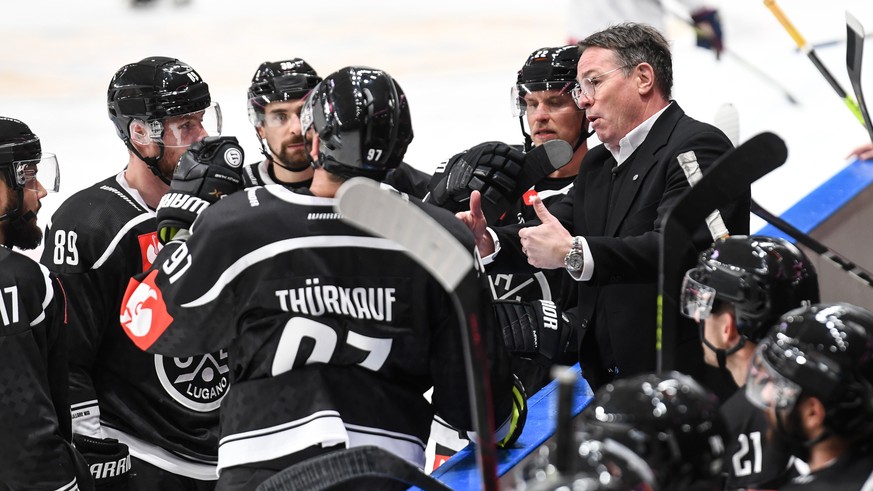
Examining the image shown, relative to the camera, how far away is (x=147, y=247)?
2914mm

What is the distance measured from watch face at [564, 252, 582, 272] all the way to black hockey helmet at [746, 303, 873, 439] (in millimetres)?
887

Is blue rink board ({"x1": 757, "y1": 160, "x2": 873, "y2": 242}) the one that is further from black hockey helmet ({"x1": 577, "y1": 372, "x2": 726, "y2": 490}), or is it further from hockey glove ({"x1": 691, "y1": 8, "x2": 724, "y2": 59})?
hockey glove ({"x1": 691, "y1": 8, "x2": 724, "y2": 59})

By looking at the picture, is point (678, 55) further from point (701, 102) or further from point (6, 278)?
point (6, 278)

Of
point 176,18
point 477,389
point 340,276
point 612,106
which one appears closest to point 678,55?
point 176,18

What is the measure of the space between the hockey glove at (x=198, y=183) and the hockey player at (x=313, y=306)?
160 mm

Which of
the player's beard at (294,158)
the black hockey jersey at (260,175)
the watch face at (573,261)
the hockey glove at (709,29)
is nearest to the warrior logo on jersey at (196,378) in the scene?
the black hockey jersey at (260,175)

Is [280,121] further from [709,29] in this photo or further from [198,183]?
[709,29]

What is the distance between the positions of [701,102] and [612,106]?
3.36 meters

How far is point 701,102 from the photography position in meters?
5.93

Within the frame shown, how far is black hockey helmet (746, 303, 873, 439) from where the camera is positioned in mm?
1524

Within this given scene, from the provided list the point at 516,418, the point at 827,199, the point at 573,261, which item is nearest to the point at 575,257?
the point at 573,261

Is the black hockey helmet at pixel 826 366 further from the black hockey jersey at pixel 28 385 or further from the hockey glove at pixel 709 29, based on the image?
the hockey glove at pixel 709 29

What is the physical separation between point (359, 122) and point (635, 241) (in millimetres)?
831

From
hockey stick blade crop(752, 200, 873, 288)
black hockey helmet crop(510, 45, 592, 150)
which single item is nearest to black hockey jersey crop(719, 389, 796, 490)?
hockey stick blade crop(752, 200, 873, 288)
